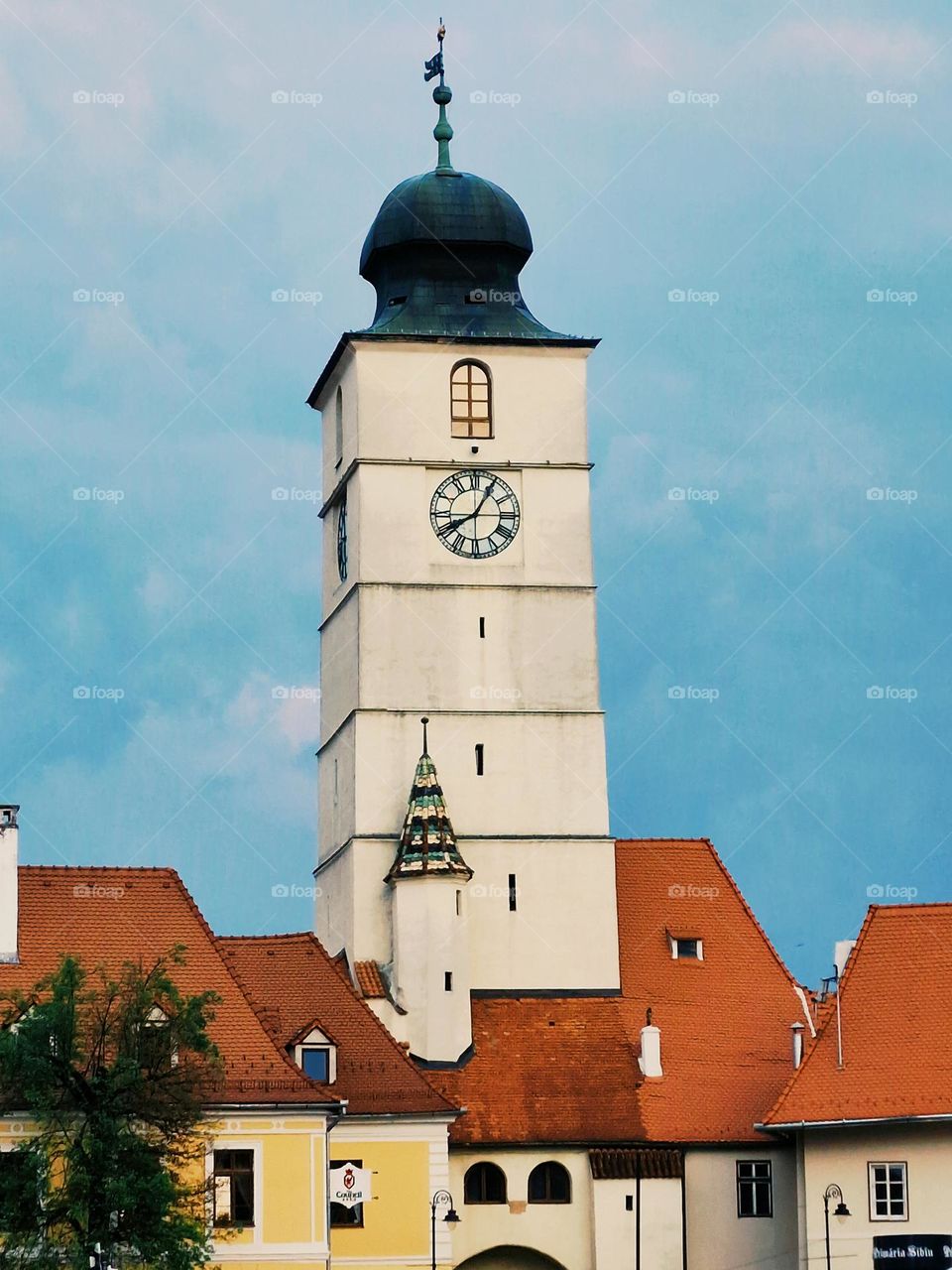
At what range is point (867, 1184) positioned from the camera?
63.8m

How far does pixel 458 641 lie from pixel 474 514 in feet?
9.40

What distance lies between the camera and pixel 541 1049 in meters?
68.5

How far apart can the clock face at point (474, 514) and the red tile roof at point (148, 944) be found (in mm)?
12709

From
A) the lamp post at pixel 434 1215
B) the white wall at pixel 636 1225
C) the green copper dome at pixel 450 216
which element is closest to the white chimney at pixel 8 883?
the lamp post at pixel 434 1215

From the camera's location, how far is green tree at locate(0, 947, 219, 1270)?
53.2 m

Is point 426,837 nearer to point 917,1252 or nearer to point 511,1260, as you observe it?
point 511,1260

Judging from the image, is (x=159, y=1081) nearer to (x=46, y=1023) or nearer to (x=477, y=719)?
(x=46, y=1023)

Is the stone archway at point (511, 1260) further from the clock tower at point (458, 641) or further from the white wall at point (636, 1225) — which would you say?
the clock tower at point (458, 641)

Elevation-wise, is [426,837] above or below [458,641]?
below
